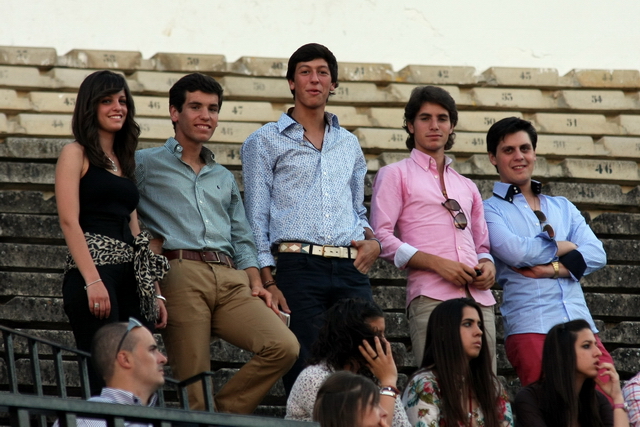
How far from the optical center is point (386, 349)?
4.11 metres

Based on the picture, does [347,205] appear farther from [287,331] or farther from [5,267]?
[5,267]

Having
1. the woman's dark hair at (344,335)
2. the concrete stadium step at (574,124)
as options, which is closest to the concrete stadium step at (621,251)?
the concrete stadium step at (574,124)

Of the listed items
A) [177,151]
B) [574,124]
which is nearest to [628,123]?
[574,124]

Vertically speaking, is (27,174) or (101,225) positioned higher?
(27,174)

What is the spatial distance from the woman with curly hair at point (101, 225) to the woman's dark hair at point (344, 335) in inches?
25.6

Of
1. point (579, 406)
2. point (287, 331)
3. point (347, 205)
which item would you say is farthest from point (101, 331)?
point (579, 406)

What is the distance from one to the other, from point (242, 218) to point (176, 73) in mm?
4219

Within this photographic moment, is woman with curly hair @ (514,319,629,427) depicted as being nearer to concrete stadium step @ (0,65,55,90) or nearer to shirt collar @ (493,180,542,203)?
shirt collar @ (493,180,542,203)

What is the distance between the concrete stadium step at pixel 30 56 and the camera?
27.6 ft

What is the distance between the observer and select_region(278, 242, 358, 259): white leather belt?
175 inches

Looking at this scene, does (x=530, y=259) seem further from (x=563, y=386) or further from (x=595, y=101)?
(x=595, y=101)

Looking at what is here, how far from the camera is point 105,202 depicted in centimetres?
407

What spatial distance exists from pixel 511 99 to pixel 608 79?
967mm

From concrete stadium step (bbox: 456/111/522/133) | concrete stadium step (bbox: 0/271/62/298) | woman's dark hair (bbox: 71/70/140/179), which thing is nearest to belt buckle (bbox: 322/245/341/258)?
woman's dark hair (bbox: 71/70/140/179)
